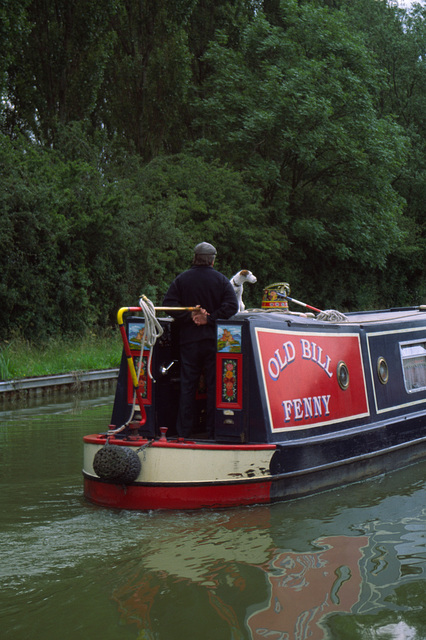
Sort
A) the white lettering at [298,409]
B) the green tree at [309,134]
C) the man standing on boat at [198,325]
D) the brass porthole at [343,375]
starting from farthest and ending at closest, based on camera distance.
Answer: the green tree at [309,134], the brass porthole at [343,375], the white lettering at [298,409], the man standing on boat at [198,325]

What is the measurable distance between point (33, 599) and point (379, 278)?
114 ft

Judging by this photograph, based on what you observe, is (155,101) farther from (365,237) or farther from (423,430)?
(423,430)

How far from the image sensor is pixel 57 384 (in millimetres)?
14938

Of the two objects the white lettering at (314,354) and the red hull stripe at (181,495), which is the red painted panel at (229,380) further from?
the white lettering at (314,354)

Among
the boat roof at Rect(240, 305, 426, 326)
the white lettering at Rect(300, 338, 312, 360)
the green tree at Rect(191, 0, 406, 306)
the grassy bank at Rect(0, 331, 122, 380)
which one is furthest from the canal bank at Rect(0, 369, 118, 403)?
the green tree at Rect(191, 0, 406, 306)

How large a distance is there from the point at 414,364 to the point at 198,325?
3.73 m

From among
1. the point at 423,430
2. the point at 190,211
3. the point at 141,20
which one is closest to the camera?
the point at 423,430

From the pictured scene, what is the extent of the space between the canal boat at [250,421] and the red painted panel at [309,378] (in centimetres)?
1

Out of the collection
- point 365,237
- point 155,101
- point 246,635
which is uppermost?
point 155,101

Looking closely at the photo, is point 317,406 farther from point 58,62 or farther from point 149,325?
point 58,62

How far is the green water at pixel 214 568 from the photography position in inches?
186

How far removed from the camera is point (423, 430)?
9680mm

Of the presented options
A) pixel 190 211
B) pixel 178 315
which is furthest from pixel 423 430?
pixel 190 211

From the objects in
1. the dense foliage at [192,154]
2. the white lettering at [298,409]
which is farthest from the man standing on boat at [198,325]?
the dense foliage at [192,154]
